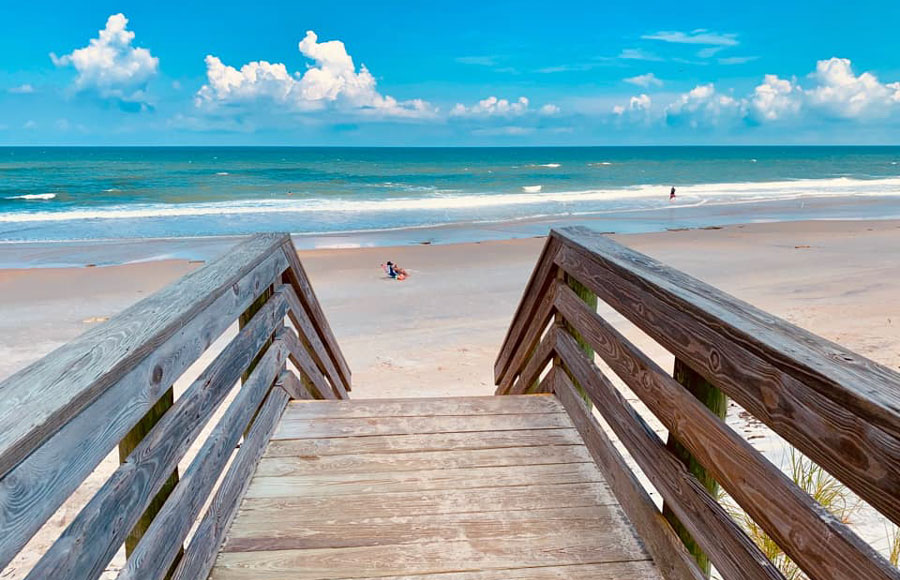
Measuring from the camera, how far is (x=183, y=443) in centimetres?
164

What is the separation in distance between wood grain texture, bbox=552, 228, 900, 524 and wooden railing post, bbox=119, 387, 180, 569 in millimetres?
1304

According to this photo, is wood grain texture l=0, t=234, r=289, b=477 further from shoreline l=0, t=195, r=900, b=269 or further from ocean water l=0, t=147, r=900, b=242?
ocean water l=0, t=147, r=900, b=242

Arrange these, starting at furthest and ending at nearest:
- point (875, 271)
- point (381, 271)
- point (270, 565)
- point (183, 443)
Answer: point (381, 271) → point (875, 271) → point (270, 565) → point (183, 443)

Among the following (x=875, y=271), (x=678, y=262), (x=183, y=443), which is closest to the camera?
(x=183, y=443)

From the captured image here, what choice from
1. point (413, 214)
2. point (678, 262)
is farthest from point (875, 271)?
point (413, 214)

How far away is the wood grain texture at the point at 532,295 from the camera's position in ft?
10.1

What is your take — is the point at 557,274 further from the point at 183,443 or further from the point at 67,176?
the point at 67,176

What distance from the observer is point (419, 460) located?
8.50 feet

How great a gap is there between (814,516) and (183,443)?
1.44 metres

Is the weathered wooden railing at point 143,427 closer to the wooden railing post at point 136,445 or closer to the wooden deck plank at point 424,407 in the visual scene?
the wooden railing post at point 136,445

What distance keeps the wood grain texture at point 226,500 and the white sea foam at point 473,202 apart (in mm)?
22886

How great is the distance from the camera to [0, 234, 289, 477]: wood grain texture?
94 centimetres

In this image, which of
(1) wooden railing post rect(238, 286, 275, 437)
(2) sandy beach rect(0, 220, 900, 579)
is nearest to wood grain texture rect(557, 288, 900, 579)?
(1) wooden railing post rect(238, 286, 275, 437)

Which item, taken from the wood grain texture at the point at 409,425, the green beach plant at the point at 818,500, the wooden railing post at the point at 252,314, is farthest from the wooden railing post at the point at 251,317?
the green beach plant at the point at 818,500
